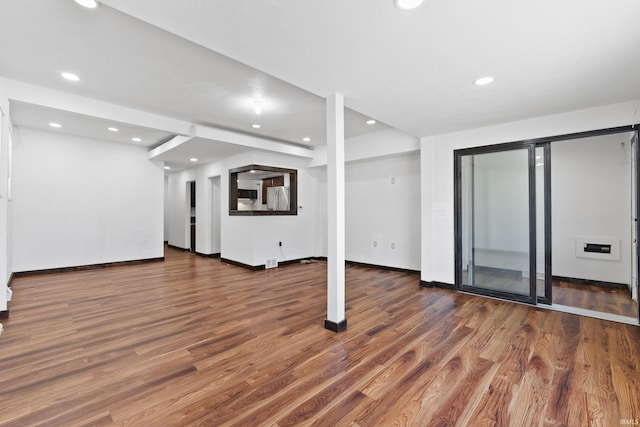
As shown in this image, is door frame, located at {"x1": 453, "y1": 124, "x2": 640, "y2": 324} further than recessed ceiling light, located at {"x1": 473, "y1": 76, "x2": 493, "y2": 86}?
Yes

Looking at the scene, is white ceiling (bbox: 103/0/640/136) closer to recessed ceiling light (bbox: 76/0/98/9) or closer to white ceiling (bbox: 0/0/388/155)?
recessed ceiling light (bbox: 76/0/98/9)

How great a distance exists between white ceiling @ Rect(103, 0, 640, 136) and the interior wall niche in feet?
11.9

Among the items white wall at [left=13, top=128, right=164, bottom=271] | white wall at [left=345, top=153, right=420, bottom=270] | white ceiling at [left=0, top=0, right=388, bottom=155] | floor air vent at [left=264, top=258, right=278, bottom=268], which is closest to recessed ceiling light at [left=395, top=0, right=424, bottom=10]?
white ceiling at [left=0, top=0, right=388, bottom=155]

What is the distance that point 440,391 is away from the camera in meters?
1.94

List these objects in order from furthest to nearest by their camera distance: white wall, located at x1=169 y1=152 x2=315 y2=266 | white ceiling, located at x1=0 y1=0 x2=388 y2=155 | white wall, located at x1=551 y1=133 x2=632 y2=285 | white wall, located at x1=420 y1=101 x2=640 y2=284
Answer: white wall, located at x1=169 y1=152 x2=315 y2=266, white wall, located at x1=551 y1=133 x2=632 y2=285, white wall, located at x1=420 y1=101 x2=640 y2=284, white ceiling, located at x1=0 y1=0 x2=388 y2=155

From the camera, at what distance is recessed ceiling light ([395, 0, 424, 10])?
1658 millimetres

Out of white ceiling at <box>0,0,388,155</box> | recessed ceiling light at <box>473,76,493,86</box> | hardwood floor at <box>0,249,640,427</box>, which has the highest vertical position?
white ceiling at <box>0,0,388,155</box>

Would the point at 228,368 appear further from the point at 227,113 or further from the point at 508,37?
the point at 227,113

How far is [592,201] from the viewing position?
455cm

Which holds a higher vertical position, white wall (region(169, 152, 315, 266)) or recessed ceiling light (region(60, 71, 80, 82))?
recessed ceiling light (region(60, 71, 80, 82))

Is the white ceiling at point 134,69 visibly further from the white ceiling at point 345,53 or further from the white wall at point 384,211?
the white wall at point 384,211

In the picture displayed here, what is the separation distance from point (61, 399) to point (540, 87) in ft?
15.1

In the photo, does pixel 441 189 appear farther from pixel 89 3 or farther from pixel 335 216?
pixel 89 3

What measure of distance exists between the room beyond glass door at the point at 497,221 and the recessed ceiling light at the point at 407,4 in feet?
9.76
